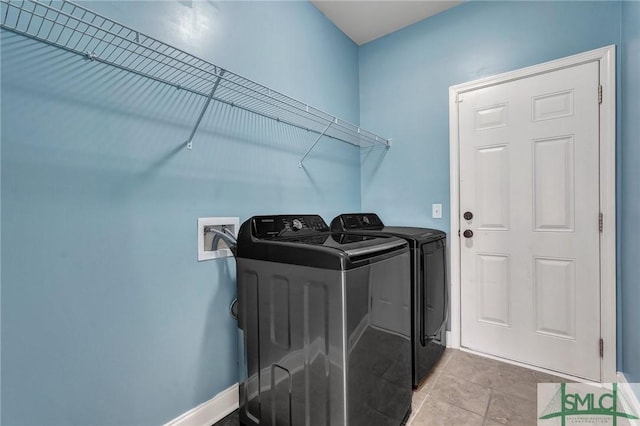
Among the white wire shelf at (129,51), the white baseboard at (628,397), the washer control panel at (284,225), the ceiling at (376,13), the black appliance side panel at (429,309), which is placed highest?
the ceiling at (376,13)

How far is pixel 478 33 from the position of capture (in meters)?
2.06

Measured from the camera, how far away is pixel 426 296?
5.68 ft

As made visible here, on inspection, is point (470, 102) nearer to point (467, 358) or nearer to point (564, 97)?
point (564, 97)

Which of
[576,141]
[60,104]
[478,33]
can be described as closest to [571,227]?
[576,141]

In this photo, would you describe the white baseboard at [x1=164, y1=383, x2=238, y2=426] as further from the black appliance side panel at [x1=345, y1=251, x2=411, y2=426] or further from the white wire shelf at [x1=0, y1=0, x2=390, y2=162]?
the white wire shelf at [x1=0, y1=0, x2=390, y2=162]

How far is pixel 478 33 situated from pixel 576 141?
3.40ft

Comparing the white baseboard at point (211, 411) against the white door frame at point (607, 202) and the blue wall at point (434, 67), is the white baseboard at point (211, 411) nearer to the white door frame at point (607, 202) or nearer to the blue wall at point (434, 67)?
the blue wall at point (434, 67)

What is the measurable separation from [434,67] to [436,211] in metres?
1.17

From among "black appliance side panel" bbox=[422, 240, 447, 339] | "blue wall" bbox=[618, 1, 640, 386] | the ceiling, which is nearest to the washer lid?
"black appliance side panel" bbox=[422, 240, 447, 339]

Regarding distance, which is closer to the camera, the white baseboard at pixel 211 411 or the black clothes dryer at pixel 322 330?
the black clothes dryer at pixel 322 330

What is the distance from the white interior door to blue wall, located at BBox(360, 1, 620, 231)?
16 centimetres

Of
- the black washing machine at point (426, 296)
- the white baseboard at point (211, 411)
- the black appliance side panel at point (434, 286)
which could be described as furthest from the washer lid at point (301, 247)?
the white baseboard at point (211, 411)

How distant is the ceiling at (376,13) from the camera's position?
6.94 ft

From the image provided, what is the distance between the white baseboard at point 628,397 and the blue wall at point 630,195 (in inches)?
1.8
